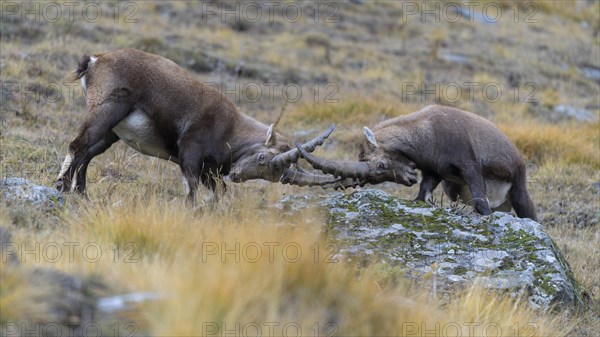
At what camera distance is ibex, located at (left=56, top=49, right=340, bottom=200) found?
8.20 meters

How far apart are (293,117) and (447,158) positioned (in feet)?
19.0

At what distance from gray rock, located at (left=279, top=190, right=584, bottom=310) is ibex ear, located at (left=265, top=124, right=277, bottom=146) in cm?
105

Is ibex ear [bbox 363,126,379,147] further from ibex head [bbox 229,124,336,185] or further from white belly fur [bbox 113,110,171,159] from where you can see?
white belly fur [bbox 113,110,171,159]

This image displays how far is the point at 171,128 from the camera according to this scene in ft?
28.3

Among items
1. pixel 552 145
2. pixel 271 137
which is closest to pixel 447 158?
pixel 271 137

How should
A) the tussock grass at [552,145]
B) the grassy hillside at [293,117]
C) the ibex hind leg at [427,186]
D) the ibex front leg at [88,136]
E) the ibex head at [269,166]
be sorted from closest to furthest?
the grassy hillside at [293,117], the ibex front leg at [88,136], the ibex head at [269,166], the ibex hind leg at [427,186], the tussock grass at [552,145]

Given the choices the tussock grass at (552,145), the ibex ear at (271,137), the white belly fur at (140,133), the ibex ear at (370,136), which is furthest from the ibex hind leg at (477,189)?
the tussock grass at (552,145)

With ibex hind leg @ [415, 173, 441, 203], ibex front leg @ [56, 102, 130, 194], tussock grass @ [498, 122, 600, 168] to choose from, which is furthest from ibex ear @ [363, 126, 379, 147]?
tussock grass @ [498, 122, 600, 168]

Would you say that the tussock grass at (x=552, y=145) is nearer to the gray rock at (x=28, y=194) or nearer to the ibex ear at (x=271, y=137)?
the ibex ear at (x=271, y=137)

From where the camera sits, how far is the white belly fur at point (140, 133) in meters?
8.43

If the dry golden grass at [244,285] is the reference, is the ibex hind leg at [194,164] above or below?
below

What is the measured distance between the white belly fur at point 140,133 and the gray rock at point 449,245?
166 centimetres

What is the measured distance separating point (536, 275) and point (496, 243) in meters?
0.55

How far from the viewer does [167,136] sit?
8.69m
